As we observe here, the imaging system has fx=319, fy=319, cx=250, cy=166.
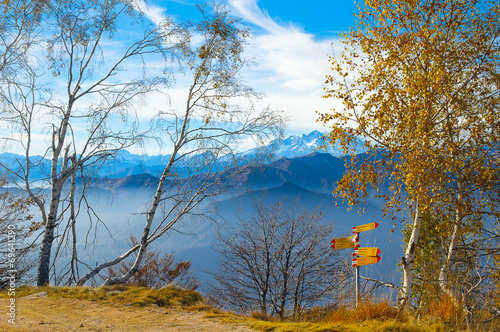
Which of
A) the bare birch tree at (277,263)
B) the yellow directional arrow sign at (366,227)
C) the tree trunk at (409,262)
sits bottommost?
the bare birch tree at (277,263)

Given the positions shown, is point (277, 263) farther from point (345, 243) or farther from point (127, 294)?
point (345, 243)

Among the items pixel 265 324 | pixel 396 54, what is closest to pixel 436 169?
pixel 396 54

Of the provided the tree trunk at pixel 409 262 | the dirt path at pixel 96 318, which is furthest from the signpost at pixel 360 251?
the dirt path at pixel 96 318

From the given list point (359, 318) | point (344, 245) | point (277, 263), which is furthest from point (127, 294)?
point (277, 263)

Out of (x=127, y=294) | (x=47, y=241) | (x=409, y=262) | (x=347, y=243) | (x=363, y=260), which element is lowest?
(x=127, y=294)

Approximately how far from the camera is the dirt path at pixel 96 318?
225 inches

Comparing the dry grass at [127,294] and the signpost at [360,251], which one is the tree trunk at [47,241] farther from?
the signpost at [360,251]

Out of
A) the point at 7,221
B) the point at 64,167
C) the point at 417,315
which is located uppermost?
the point at 64,167

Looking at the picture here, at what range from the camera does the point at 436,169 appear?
683cm

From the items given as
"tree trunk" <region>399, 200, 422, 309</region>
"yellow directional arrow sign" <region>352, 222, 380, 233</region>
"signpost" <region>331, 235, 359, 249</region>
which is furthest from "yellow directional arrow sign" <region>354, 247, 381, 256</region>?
"tree trunk" <region>399, 200, 422, 309</region>

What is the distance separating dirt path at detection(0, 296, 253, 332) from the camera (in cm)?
571

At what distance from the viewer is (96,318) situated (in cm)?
639

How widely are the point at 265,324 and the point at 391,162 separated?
177 inches

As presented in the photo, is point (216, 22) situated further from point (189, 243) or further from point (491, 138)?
point (189, 243)
